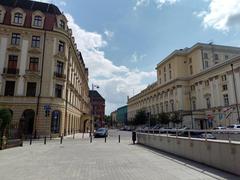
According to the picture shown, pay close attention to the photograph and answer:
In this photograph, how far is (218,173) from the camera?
8102 mm

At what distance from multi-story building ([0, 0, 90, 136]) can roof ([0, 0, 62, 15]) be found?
6.1 inches

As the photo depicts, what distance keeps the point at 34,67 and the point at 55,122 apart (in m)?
8.96

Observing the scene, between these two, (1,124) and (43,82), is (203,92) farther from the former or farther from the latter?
(1,124)

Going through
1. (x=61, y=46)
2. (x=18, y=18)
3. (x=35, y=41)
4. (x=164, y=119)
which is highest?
(x=18, y=18)

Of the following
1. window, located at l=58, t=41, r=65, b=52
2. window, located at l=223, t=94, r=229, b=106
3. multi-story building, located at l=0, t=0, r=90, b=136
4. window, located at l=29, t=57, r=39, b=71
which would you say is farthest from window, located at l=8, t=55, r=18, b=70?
window, located at l=223, t=94, r=229, b=106

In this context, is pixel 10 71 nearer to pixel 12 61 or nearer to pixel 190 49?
pixel 12 61

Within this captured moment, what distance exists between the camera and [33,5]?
35.2m

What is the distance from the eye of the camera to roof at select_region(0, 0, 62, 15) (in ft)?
111

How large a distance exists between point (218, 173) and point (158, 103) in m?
73.7

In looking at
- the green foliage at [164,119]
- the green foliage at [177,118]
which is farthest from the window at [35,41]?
the green foliage at [164,119]

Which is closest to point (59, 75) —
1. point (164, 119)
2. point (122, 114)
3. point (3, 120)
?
point (3, 120)

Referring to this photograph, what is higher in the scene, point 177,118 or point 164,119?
point 177,118

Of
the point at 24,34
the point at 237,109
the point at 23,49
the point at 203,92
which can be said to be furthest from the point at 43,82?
the point at 203,92

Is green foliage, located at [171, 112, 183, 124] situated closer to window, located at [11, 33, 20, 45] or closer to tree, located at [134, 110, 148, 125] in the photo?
tree, located at [134, 110, 148, 125]
